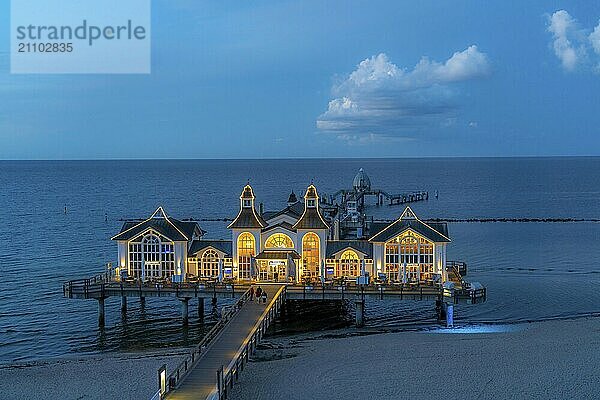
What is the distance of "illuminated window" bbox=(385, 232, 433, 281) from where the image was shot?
4784 cm


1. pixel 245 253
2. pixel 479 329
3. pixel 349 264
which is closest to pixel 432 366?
pixel 479 329

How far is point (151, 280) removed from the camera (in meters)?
48.6

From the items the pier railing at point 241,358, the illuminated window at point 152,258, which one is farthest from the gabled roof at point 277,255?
the illuminated window at point 152,258

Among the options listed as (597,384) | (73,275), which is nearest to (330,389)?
(597,384)

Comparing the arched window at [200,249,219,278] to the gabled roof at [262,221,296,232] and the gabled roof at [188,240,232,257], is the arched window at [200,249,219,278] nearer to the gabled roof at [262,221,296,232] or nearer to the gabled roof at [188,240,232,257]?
the gabled roof at [188,240,232,257]

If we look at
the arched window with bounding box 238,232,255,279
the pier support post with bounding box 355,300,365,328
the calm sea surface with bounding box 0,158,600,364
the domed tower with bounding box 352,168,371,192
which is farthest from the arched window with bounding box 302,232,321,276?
the domed tower with bounding box 352,168,371,192

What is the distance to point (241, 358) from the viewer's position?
3294cm

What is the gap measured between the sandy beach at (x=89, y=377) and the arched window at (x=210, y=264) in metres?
9.79

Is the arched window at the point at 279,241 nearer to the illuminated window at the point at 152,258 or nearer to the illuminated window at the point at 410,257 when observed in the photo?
the illuminated window at the point at 410,257

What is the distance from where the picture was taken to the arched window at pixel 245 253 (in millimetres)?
49219

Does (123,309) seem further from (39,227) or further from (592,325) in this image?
(39,227)

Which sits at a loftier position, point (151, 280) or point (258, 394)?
point (151, 280)

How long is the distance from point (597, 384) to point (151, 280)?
2769cm

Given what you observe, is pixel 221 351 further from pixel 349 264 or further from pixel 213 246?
pixel 349 264
